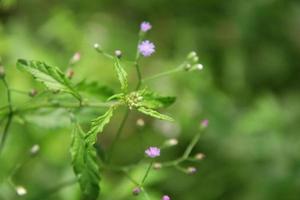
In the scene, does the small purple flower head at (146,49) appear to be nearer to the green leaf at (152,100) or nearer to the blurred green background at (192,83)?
the green leaf at (152,100)

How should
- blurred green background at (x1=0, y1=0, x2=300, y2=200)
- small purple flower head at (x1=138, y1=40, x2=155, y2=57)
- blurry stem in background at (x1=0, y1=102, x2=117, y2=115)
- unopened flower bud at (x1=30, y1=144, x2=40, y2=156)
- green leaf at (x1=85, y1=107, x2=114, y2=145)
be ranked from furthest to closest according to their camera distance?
blurred green background at (x1=0, y1=0, x2=300, y2=200)
unopened flower bud at (x1=30, y1=144, x2=40, y2=156)
blurry stem in background at (x1=0, y1=102, x2=117, y2=115)
small purple flower head at (x1=138, y1=40, x2=155, y2=57)
green leaf at (x1=85, y1=107, x2=114, y2=145)

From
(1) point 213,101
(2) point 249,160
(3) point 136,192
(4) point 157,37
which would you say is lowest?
(3) point 136,192

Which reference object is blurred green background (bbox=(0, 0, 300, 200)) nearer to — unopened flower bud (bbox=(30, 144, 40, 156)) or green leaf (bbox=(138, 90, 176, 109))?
unopened flower bud (bbox=(30, 144, 40, 156))

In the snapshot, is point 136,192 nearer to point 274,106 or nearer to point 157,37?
point 274,106

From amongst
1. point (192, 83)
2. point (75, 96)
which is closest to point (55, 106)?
point (75, 96)

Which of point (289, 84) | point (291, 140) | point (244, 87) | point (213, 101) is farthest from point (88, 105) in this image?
point (289, 84)

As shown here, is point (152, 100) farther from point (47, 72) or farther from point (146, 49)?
point (47, 72)

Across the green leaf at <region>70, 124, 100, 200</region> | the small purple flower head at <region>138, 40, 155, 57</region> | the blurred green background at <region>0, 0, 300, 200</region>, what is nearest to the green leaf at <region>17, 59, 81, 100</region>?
the green leaf at <region>70, 124, 100, 200</region>
